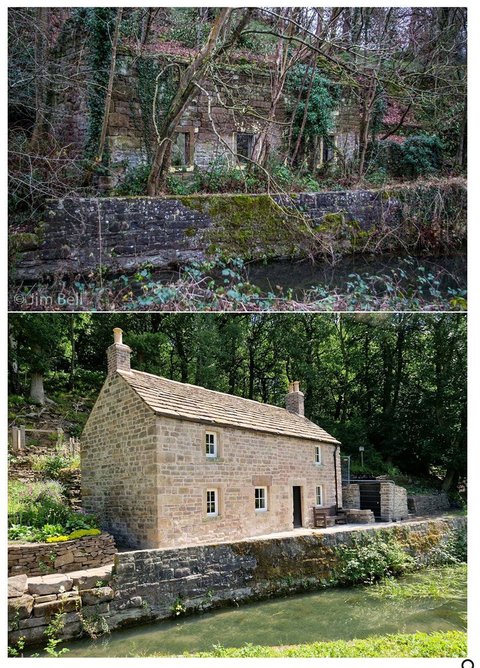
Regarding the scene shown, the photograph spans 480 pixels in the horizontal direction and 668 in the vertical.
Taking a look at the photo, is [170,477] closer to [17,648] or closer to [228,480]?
[228,480]

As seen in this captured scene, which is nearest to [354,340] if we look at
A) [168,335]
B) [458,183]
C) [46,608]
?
[168,335]

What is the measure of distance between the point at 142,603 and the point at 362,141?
11.5 metres

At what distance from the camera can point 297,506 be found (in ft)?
48.9

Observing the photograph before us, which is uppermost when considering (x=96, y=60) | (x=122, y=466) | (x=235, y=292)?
(x=96, y=60)

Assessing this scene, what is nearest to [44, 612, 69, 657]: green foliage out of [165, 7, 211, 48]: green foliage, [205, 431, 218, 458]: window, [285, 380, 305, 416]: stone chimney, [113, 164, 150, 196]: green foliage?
[205, 431, 218, 458]: window

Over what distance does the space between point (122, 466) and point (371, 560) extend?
234 inches

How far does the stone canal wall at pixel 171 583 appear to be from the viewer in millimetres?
7496

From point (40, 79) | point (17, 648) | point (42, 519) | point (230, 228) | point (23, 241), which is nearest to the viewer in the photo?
point (17, 648)

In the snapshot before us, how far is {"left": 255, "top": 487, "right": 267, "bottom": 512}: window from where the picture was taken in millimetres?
12703

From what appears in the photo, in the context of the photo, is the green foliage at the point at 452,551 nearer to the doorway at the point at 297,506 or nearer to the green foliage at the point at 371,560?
the green foliage at the point at 371,560

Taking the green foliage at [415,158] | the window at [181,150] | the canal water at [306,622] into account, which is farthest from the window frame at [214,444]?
the green foliage at [415,158]

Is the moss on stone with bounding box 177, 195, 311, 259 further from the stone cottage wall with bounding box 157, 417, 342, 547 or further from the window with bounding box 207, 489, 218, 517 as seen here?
the window with bounding box 207, 489, 218, 517

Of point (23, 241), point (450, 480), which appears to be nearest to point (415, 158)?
point (23, 241)

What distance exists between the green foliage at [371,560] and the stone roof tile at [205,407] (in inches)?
130
